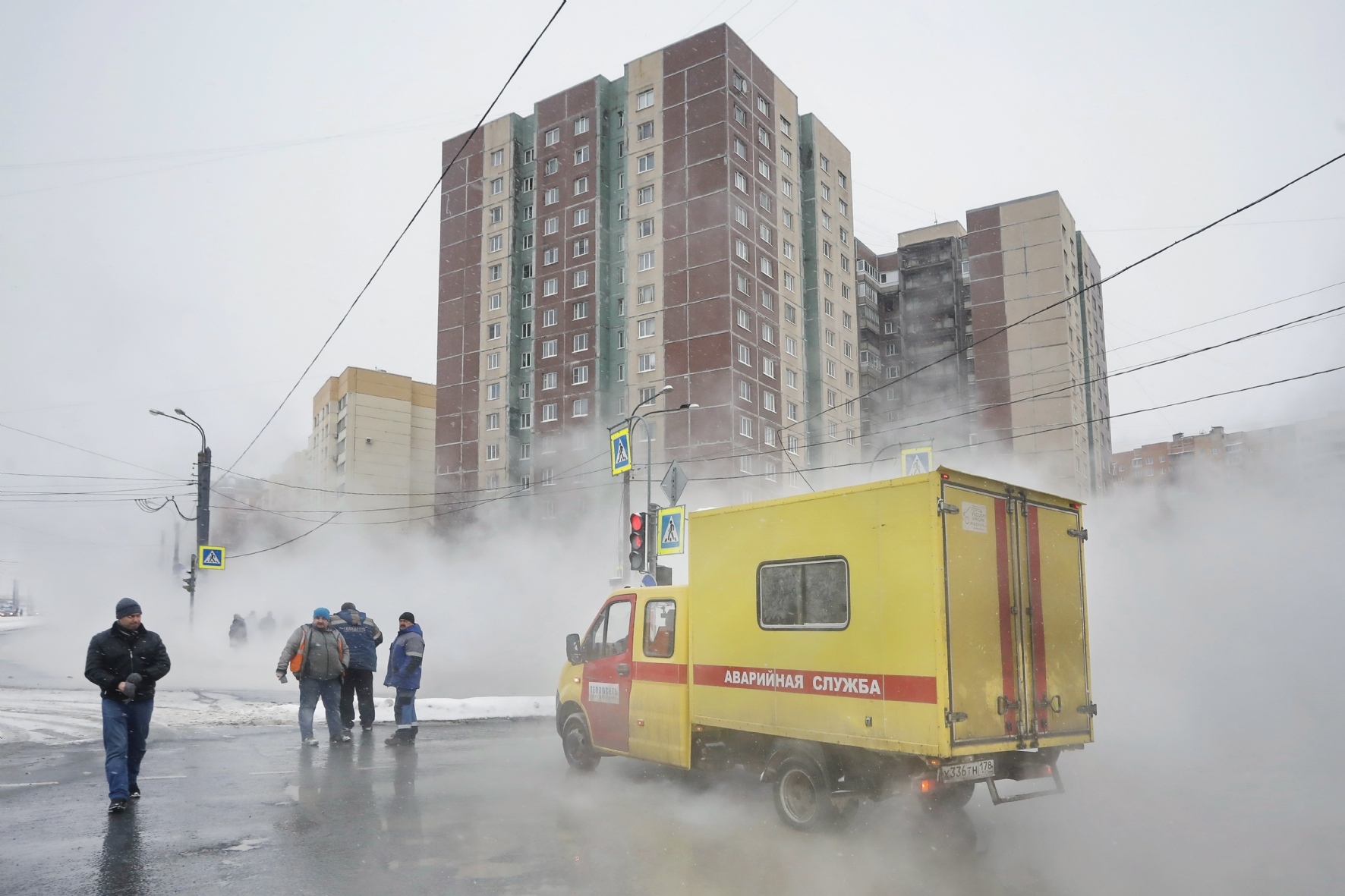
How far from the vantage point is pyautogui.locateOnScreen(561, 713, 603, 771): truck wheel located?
9.33 meters

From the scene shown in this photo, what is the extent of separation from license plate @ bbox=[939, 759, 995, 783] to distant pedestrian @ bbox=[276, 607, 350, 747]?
24.9 feet

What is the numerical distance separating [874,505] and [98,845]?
570cm

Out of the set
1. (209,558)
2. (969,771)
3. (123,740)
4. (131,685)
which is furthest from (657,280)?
(969,771)

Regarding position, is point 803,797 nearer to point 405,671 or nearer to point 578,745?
point 578,745

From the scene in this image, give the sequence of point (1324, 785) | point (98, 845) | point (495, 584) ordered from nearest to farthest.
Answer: point (98, 845)
point (1324, 785)
point (495, 584)

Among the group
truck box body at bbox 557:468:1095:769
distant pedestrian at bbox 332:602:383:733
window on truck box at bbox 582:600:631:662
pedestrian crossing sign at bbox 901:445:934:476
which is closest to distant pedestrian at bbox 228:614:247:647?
distant pedestrian at bbox 332:602:383:733

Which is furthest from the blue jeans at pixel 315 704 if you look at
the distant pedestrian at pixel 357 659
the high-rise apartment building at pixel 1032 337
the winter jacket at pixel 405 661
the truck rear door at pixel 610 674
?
the high-rise apartment building at pixel 1032 337

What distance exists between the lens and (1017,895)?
5320 mm

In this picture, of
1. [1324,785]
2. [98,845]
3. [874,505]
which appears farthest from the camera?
[1324,785]

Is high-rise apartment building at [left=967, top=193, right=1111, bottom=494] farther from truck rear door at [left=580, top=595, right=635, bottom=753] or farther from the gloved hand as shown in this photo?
the gloved hand

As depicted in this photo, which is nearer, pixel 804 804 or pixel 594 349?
pixel 804 804

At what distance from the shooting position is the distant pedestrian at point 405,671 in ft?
38.5

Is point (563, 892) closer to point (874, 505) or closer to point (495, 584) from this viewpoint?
point (874, 505)

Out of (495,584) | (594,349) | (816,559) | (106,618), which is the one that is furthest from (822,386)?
(816,559)
